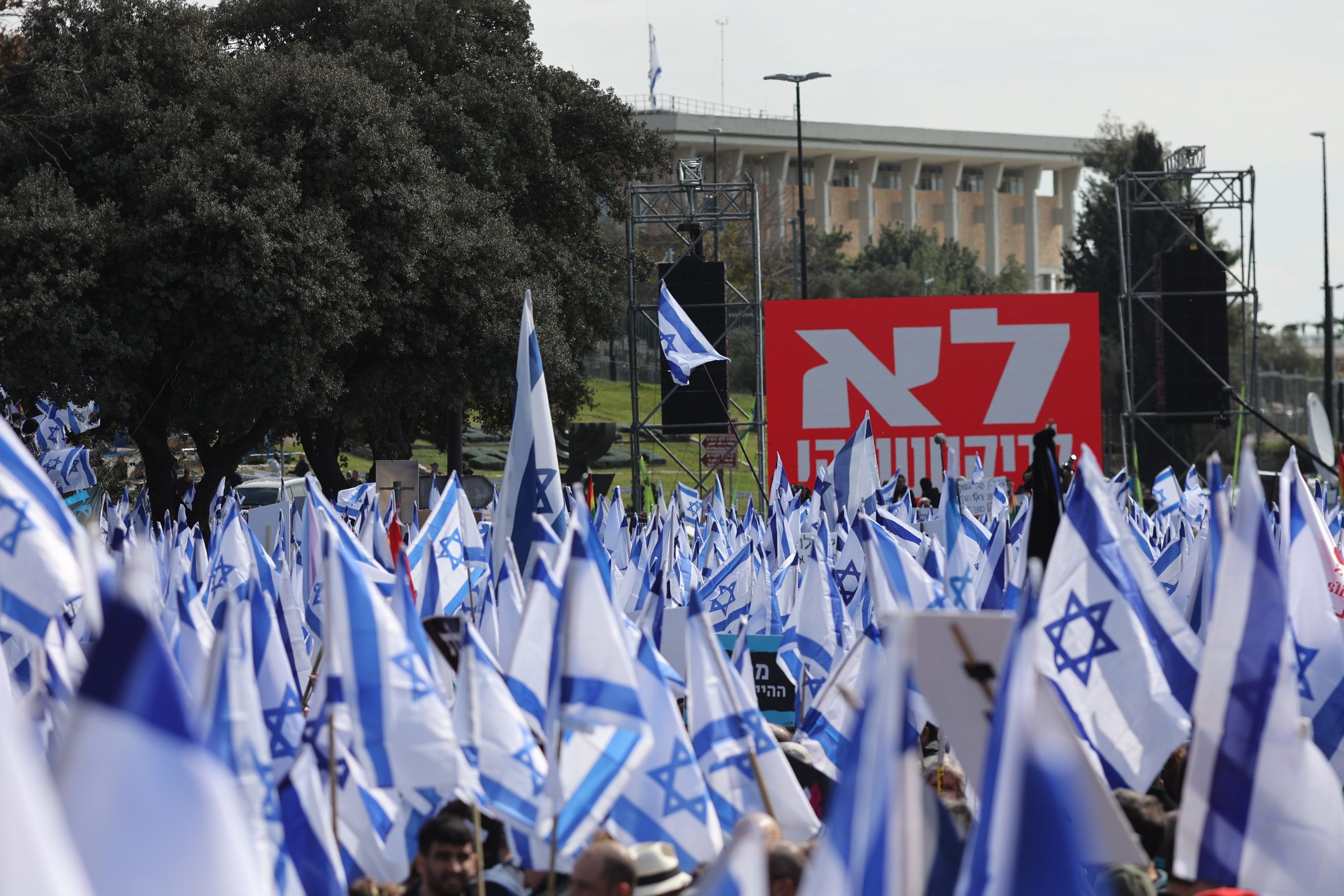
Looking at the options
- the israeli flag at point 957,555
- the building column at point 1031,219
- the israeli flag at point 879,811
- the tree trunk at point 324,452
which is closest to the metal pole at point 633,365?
the tree trunk at point 324,452

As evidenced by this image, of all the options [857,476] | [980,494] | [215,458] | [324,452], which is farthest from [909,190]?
[857,476]

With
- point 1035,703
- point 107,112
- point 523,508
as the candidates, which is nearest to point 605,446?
point 107,112

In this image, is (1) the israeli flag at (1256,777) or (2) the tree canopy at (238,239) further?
(2) the tree canopy at (238,239)

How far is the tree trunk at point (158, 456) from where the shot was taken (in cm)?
2080

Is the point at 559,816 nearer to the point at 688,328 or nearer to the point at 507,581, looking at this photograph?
the point at 507,581

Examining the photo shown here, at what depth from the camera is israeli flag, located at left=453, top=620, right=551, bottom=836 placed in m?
5.33

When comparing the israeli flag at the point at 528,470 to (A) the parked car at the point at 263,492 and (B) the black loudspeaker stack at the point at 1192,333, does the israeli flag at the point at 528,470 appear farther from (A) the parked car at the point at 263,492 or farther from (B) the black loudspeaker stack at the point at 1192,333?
(A) the parked car at the point at 263,492

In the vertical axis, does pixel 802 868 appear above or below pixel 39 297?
below

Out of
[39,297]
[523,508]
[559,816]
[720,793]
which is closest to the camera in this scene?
[559,816]

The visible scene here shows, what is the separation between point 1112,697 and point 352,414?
17621 mm

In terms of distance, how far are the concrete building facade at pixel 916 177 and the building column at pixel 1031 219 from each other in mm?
68

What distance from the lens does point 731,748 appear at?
5.43m

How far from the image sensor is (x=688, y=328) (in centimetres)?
2153

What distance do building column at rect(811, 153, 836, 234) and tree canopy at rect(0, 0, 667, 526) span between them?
192ft
